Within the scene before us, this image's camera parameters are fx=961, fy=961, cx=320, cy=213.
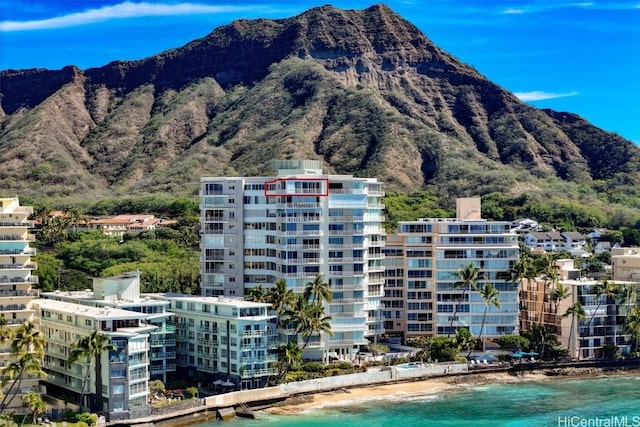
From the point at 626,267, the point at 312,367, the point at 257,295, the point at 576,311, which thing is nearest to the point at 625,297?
the point at 576,311

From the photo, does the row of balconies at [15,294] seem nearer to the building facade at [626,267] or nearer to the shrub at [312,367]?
the shrub at [312,367]

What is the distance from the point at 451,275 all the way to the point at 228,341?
32.9m

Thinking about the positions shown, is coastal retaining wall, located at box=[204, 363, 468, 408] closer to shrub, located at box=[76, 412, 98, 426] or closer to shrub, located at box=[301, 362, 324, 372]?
shrub, located at box=[301, 362, 324, 372]

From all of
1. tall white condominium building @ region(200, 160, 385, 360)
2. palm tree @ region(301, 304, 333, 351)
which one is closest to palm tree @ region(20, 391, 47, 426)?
palm tree @ region(301, 304, 333, 351)

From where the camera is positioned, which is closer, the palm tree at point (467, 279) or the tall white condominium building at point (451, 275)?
the palm tree at point (467, 279)

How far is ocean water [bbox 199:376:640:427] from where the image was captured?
83500 mm

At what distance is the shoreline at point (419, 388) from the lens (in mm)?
89562

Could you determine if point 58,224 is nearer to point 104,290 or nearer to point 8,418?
point 104,290

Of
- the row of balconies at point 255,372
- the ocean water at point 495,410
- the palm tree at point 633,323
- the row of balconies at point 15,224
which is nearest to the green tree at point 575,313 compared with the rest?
the palm tree at point 633,323

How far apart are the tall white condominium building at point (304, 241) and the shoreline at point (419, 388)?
898 cm

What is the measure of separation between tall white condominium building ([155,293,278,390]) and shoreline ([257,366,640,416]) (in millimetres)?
4467

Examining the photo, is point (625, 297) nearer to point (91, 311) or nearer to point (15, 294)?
point (91, 311)

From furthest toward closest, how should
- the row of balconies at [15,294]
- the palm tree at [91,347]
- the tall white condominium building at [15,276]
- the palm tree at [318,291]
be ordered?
1. the palm tree at [318,291]
2. the row of balconies at [15,294]
3. the tall white condominium building at [15,276]
4. the palm tree at [91,347]

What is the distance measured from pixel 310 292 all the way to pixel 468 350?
22.5 metres
